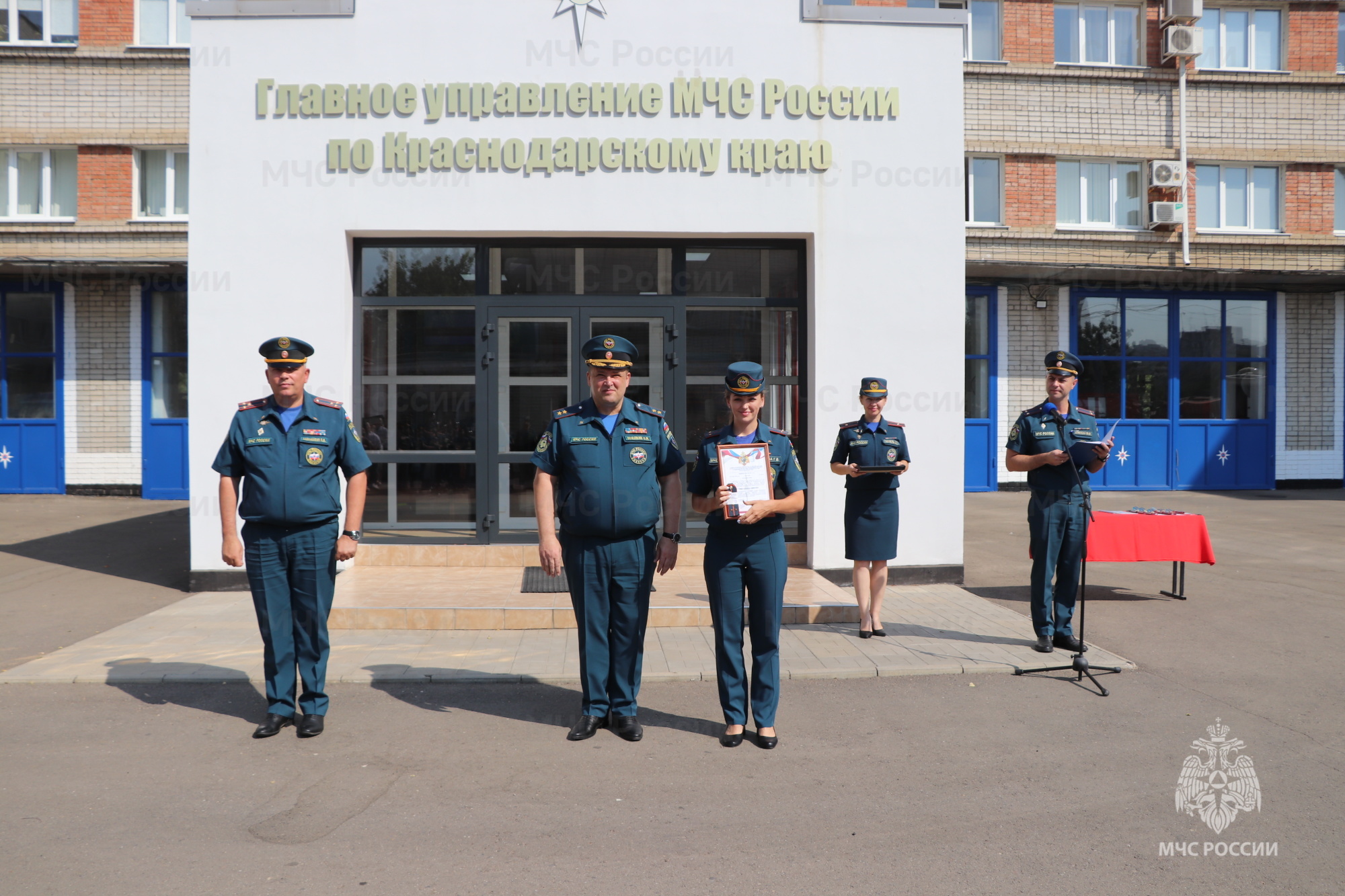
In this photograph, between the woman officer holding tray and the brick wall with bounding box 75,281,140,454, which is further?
the brick wall with bounding box 75,281,140,454

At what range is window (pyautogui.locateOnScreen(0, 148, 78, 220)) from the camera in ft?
58.1

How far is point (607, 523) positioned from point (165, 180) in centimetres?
1642

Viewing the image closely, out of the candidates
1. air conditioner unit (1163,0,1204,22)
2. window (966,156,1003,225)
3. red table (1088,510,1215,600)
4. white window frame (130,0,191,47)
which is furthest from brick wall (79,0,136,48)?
air conditioner unit (1163,0,1204,22)

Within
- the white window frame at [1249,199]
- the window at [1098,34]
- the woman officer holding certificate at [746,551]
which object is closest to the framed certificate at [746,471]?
the woman officer holding certificate at [746,551]

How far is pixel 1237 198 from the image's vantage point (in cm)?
1961

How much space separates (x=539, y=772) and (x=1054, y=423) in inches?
175

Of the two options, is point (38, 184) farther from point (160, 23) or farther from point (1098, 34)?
point (1098, 34)


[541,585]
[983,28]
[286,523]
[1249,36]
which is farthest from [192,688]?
[1249,36]

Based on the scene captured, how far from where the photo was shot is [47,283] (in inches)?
693

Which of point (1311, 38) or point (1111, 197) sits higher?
point (1311, 38)

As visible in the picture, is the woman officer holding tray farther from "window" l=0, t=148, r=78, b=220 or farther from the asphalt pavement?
"window" l=0, t=148, r=78, b=220

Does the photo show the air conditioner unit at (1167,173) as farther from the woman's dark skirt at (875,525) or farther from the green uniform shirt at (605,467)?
the green uniform shirt at (605,467)

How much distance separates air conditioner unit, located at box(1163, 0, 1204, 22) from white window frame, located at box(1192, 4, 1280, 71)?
1129 mm

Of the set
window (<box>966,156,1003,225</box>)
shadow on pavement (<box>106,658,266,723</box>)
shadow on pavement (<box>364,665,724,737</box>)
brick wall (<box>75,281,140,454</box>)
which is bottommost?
shadow on pavement (<box>364,665,724,737</box>)
